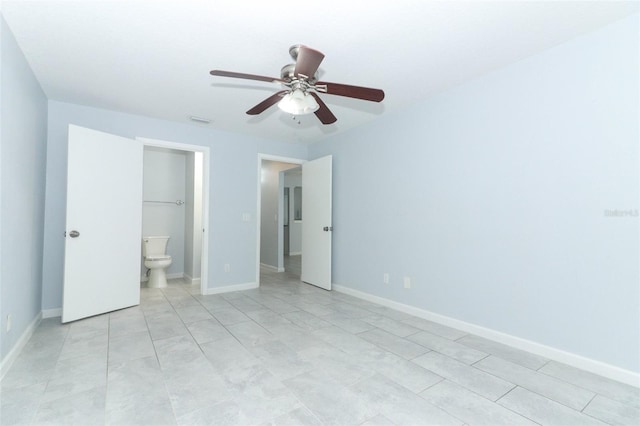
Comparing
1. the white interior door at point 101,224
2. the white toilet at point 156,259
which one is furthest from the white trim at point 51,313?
the white toilet at point 156,259

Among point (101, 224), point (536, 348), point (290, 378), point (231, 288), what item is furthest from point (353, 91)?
point (231, 288)

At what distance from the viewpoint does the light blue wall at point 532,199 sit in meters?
1.99

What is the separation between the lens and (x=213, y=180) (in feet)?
13.9

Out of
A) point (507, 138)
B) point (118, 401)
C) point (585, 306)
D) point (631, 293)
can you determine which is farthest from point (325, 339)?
point (507, 138)

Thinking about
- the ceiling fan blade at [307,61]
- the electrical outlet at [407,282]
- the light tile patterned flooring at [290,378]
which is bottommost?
the light tile patterned flooring at [290,378]

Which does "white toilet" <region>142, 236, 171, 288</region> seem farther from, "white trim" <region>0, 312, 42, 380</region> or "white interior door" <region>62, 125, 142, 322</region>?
"white trim" <region>0, 312, 42, 380</region>

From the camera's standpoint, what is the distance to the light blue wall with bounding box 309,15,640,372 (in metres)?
1.99

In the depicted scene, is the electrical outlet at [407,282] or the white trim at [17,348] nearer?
the white trim at [17,348]

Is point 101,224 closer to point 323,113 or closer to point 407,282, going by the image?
point 323,113

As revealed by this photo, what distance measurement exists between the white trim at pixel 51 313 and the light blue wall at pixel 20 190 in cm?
18

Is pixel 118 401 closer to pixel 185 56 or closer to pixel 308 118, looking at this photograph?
pixel 185 56

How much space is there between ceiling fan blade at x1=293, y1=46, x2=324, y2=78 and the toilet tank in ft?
12.9

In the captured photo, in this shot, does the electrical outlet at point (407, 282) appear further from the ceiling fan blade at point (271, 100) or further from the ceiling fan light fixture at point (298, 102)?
the ceiling fan blade at point (271, 100)

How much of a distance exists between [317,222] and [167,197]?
2.75m
